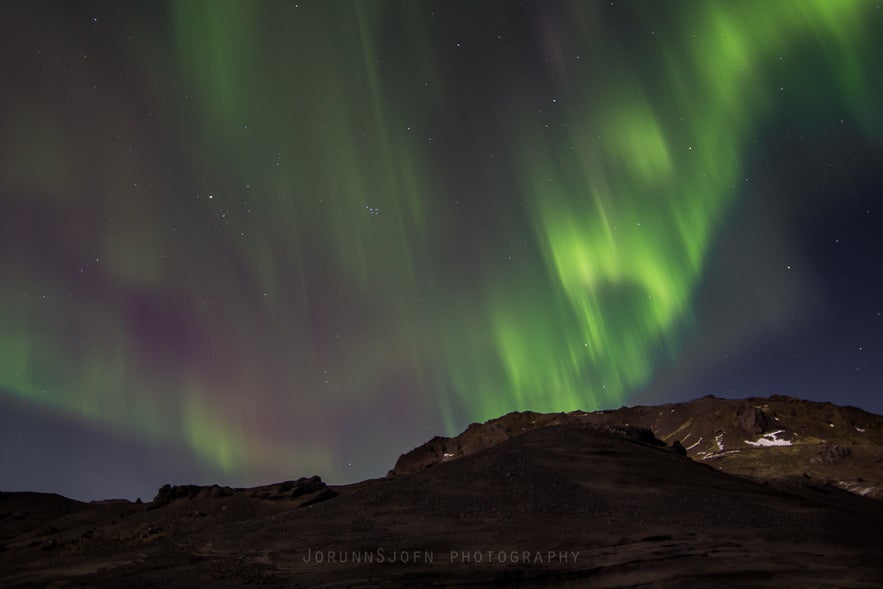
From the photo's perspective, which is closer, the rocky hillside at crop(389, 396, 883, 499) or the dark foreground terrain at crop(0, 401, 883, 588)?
the dark foreground terrain at crop(0, 401, 883, 588)

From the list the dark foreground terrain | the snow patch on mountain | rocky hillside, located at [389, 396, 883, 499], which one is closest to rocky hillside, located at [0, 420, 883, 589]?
the dark foreground terrain

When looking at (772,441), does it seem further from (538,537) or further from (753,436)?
(538,537)

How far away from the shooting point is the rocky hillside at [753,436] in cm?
9281

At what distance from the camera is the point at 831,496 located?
48.9 metres

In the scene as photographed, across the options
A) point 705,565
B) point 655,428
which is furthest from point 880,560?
point 655,428

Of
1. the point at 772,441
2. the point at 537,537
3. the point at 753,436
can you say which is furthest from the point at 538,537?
the point at 753,436

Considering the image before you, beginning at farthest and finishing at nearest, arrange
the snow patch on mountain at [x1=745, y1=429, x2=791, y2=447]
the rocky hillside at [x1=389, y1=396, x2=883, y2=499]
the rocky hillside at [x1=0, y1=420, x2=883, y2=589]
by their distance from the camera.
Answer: the snow patch on mountain at [x1=745, y1=429, x2=791, y2=447], the rocky hillside at [x1=389, y1=396, x2=883, y2=499], the rocky hillside at [x1=0, y1=420, x2=883, y2=589]

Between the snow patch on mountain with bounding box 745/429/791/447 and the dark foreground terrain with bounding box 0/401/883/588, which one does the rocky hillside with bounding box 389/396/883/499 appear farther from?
the dark foreground terrain with bounding box 0/401/883/588

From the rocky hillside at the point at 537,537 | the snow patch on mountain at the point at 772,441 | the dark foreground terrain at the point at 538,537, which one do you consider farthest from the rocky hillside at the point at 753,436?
the dark foreground terrain at the point at 538,537

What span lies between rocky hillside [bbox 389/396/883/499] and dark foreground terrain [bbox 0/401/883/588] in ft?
173

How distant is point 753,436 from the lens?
123 m

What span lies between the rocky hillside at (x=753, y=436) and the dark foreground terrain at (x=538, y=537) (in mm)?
52750

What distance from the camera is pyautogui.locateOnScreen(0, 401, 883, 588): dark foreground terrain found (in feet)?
76.9

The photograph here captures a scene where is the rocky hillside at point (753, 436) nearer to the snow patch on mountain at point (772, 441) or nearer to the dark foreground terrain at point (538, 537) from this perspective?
the snow patch on mountain at point (772, 441)
